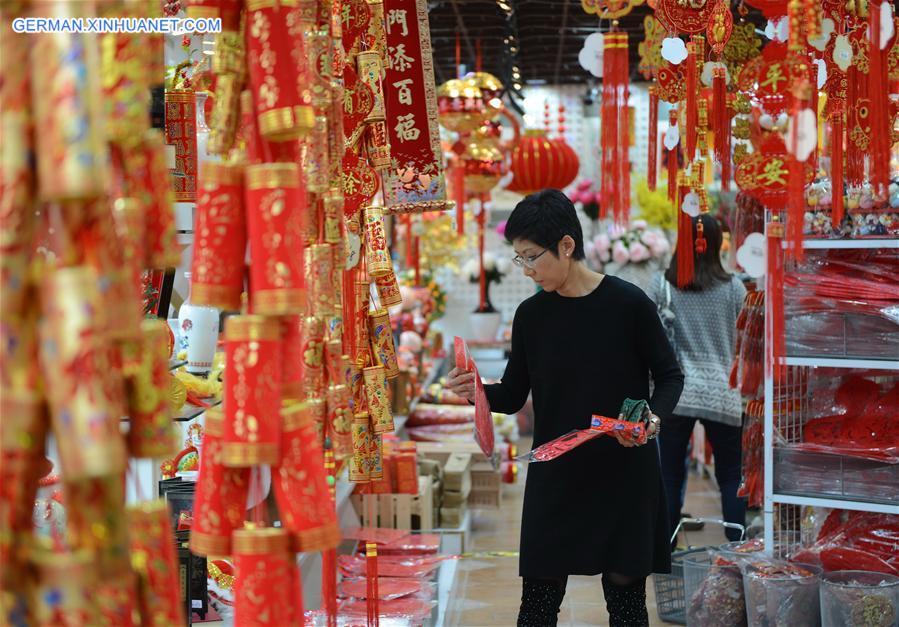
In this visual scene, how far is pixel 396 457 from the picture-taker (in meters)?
4.97

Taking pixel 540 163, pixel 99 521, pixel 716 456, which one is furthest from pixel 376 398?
pixel 540 163

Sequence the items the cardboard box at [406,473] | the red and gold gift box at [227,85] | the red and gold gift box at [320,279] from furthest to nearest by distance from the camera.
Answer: the cardboard box at [406,473]
the red and gold gift box at [320,279]
the red and gold gift box at [227,85]

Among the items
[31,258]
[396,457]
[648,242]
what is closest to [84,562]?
[31,258]

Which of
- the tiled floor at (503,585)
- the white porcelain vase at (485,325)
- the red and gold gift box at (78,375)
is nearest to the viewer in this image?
the red and gold gift box at (78,375)

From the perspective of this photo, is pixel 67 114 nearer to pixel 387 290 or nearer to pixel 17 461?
pixel 17 461

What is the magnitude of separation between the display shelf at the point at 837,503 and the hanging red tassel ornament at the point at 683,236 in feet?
2.77

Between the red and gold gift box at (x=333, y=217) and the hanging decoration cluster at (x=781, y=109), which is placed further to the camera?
the hanging decoration cluster at (x=781, y=109)

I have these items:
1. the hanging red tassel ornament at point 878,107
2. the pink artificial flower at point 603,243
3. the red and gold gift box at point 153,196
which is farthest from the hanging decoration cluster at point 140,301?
the pink artificial flower at point 603,243

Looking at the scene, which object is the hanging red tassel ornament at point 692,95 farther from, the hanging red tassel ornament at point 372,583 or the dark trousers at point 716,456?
the dark trousers at point 716,456

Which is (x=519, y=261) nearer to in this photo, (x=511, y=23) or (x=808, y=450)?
(x=808, y=450)

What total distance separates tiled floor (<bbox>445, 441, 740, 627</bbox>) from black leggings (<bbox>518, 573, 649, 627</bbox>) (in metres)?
1.31

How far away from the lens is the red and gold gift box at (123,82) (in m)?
1.17

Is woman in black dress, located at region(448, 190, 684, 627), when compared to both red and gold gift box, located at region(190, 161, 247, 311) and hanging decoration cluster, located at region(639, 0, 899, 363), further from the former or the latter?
Result: red and gold gift box, located at region(190, 161, 247, 311)

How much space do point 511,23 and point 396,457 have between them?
131 inches
